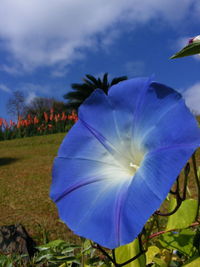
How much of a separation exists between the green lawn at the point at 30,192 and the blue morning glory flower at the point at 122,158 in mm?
676

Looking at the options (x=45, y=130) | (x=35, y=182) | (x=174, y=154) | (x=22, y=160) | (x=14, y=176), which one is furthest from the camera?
(x=45, y=130)

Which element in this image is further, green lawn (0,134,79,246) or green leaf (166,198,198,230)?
green lawn (0,134,79,246)

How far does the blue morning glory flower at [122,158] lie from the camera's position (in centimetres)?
23

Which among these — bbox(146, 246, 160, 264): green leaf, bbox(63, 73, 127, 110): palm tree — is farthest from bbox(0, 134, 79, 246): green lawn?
bbox(63, 73, 127, 110): palm tree

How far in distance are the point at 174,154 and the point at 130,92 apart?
0.09 meters

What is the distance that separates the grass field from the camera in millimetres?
1751

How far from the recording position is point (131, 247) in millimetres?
348

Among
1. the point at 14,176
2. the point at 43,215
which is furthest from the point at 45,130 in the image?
the point at 43,215

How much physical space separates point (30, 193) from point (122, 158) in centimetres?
238

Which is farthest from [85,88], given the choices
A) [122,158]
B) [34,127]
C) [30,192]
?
[122,158]

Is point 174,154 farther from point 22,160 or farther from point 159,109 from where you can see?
point 22,160

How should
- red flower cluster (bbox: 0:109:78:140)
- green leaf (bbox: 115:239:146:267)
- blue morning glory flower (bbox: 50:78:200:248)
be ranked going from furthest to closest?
red flower cluster (bbox: 0:109:78:140) < green leaf (bbox: 115:239:146:267) < blue morning glory flower (bbox: 50:78:200:248)

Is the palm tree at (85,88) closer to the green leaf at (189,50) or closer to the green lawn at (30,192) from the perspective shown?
the green lawn at (30,192)

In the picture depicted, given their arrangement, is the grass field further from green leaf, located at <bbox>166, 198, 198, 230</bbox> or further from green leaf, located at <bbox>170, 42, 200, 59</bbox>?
green leaf, located at <bbox>170, 42, 200, 59</bbox>
